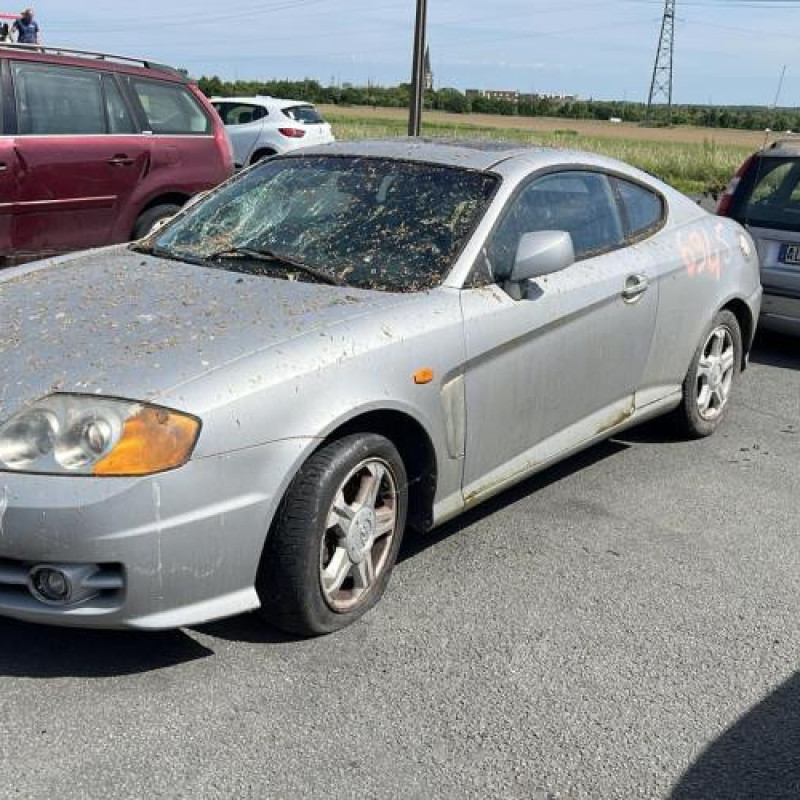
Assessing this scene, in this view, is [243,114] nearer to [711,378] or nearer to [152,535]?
[711,378]

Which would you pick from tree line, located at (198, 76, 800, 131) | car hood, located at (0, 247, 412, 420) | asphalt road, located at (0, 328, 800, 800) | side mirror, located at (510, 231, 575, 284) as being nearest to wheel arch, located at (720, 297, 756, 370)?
asphalt road, located at (0, 328, 800, 800)

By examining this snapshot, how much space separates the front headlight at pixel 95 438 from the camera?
298 centimetres

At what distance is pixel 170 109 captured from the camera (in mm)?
8789

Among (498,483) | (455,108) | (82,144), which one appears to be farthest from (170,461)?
(455,108)

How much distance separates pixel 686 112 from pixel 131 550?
3534 inches

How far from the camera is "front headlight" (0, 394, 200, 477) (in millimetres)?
2977

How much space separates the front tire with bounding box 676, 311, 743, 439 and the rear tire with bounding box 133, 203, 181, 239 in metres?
4.44

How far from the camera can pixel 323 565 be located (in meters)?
3.47

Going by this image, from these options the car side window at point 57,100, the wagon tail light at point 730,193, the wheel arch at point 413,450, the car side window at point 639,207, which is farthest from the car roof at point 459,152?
the car side window at point 57,100

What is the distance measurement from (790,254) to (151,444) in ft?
18.3

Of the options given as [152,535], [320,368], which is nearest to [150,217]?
[320,368]

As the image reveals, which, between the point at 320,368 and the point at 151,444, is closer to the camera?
the point at 151,444

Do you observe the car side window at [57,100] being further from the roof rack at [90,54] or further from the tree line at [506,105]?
the tree line at [506,105]

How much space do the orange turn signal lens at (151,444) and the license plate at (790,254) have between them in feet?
17.9
